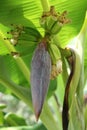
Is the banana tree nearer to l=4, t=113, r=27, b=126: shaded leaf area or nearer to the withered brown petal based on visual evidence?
the withered brown petal

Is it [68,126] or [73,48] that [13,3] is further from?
[68,126]

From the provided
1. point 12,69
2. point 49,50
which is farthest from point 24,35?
point 12,69

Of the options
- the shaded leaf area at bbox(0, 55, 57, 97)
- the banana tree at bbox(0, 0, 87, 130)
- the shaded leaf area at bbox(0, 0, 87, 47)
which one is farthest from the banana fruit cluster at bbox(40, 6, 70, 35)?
the shaded leaf area at bbox(0, 55, 57, 97)

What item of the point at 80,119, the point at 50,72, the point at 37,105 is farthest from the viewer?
the point at 80,119

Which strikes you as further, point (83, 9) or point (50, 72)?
point (83, 9)

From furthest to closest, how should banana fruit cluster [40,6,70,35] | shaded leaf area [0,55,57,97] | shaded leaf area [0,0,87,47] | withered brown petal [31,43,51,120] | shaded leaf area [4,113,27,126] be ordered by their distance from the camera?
1. shaded leaf area [4,113,27,126]
2. shaded leaf area [0,55,57,97]
3. shaded leaf area [0,0,87,47]
4. banana fruit cluster [40,6,70,35]
5. withered brown petal [31,43,51,120]

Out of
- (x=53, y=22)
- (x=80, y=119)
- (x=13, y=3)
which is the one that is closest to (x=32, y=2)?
(x=13, y=3)

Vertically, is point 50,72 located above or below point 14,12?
below
